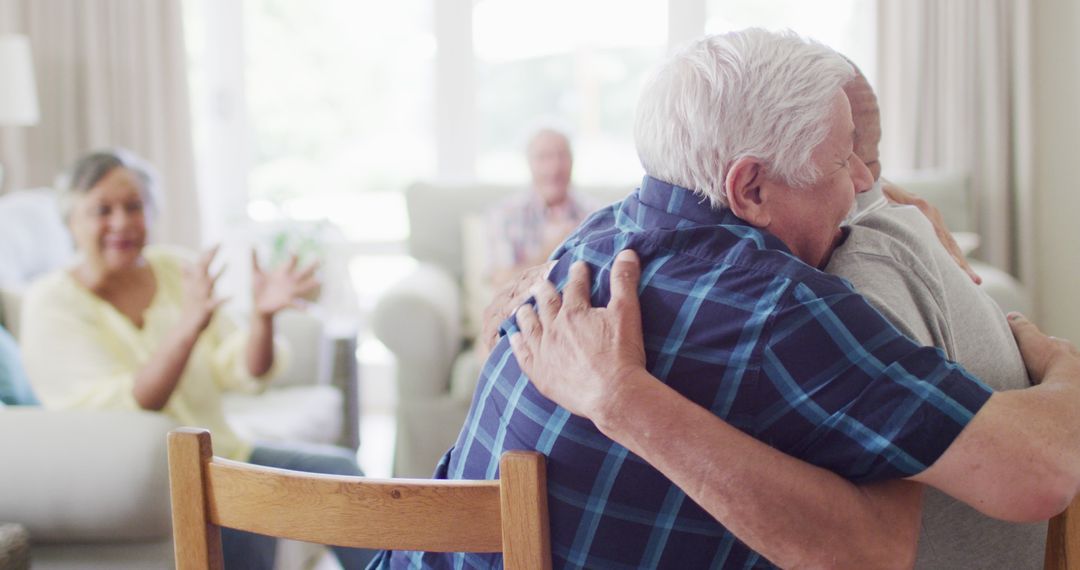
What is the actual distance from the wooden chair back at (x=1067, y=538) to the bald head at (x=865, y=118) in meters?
0.46

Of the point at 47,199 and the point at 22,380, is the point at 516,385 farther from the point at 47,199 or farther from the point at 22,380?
the point at 47,199

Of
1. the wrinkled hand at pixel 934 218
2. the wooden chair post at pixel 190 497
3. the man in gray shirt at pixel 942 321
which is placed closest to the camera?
the wooden chair post at pixel 190 497

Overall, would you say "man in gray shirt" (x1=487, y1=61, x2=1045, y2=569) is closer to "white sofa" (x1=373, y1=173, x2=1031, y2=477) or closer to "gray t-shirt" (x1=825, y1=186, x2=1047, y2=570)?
"gray t-shirt" (x1=825, y1=186, x2=1047, y2=570)

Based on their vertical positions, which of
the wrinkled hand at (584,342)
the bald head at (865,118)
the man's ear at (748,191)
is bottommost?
the wrinkled hand at (584,342)

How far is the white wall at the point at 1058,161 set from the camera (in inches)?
151

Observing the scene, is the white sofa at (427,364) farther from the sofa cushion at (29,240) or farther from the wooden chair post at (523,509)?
the wooden chair post at (523,509)

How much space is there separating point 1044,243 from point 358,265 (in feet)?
9.54

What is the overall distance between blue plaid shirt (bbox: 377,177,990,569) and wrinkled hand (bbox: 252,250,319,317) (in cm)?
115

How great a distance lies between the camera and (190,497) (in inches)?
37.5

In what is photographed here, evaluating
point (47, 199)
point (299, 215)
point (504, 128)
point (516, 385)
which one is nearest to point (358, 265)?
point (299, 215)

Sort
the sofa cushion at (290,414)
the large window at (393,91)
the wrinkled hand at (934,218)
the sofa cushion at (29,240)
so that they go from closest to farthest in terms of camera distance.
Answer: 1. the wrinkled hand at (934,218)
2. the sofa cushion at (290,414)
3. the sofa cushion at (29,240)
4. the large window at (393,91)

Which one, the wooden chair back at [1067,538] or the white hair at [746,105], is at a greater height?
the white hair at [746,105]

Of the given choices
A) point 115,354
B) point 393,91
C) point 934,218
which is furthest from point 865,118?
point 393,91

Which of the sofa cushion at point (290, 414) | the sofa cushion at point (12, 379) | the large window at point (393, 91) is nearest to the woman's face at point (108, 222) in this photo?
the sofa cushion at point (12, 379)
